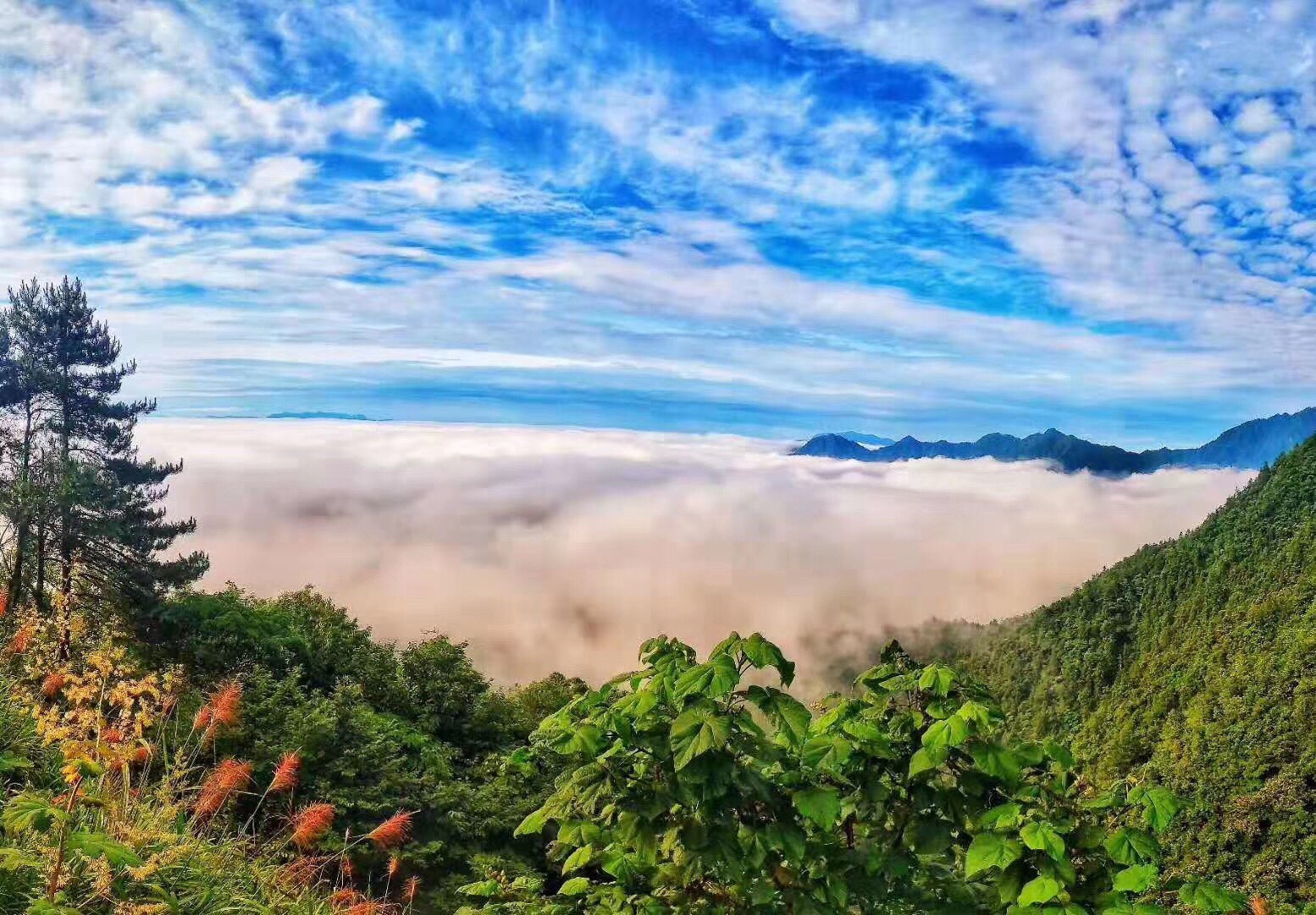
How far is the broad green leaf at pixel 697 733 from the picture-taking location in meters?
2.79

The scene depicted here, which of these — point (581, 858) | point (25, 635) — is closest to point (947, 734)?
point (581, 858)

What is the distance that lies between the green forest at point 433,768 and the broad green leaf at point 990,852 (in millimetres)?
11

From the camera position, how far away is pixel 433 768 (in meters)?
16.2

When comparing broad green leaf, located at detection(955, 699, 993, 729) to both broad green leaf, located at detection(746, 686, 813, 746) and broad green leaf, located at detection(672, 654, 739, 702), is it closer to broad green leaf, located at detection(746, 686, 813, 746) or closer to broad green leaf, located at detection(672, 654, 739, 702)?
broad green leaf, located at detection(746, 686, 813, 746)

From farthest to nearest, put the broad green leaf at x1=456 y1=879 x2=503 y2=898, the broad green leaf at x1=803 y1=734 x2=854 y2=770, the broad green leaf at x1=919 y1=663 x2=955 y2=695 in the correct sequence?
the broad green leaf at x1=456 y1=879 x2=503 y2=898
the broad green leaf at x1=919 y1=663 x2=955 y2=695
the broad green leaf at x1=803 y1=734 x2=854 y2=770

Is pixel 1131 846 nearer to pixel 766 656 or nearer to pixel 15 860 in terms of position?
pixel 766 656

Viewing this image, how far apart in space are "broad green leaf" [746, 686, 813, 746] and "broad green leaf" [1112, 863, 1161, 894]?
1079 millimetres

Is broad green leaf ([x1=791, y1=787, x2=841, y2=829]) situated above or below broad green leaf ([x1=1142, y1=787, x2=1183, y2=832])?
below

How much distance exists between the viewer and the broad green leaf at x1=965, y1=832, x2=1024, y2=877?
2.89 metres

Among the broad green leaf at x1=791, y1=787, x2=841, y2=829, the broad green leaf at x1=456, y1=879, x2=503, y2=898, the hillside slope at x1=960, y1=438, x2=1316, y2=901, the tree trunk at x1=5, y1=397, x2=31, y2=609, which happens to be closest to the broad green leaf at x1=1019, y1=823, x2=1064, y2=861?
the broad green leaf at x1=791, y1=787, x2=841, y2=829

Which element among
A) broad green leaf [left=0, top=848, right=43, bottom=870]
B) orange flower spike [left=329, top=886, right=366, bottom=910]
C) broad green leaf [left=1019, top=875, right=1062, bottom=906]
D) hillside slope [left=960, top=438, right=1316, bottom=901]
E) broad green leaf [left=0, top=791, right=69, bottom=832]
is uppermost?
broad green leaf [left=1019, top=875, right=1062, bottom=906]

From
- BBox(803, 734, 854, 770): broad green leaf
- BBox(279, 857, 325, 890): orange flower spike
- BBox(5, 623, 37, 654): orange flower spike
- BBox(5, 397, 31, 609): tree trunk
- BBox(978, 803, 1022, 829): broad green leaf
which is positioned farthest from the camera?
BBox(5, 397, 31, 609): tree trunk

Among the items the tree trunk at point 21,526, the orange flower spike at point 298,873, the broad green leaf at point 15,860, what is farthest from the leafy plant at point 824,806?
the tree trunk at point 21,526

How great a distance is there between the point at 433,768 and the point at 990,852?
14930 millimetres
